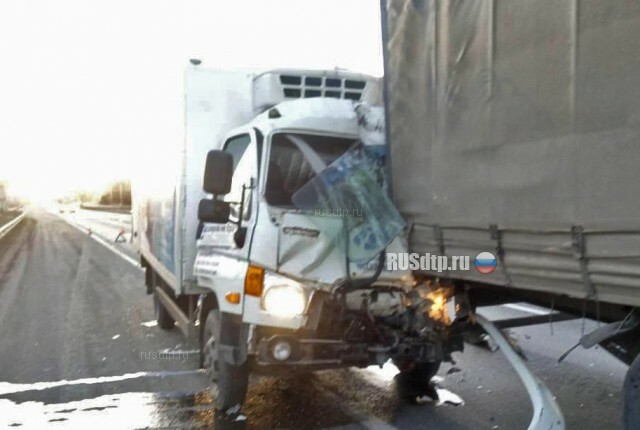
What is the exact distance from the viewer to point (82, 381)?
6949 millimetres

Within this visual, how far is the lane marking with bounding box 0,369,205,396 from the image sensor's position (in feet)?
21.9

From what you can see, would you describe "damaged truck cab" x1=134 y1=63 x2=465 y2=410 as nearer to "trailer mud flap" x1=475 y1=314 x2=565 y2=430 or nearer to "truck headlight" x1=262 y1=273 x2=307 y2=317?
"truck headlight" x1=262 y1=273 x2=307 y2=317

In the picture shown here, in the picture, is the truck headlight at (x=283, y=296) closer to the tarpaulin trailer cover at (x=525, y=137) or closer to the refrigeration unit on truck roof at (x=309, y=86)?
the tarpaulin trailer cover at (x=525, y=137)

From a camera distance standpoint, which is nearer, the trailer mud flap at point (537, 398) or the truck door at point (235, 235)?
the trailer mud flap at point (537, 398)

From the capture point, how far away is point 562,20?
300cm

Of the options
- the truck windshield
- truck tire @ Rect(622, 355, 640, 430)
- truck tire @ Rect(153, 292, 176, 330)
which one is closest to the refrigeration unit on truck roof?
the truck windshield

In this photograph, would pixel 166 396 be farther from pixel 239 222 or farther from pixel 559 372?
pixel 559 372

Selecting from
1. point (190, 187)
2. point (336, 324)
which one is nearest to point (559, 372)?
point (336, 324)

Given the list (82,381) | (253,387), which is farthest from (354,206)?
(82,381)

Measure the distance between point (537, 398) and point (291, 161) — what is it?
8.29 ft

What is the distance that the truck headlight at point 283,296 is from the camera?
15.4 ft

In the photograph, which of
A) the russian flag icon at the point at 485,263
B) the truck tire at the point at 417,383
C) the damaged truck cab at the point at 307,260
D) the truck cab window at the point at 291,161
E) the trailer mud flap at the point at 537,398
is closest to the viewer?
the russian flag icon at the point at 485,263

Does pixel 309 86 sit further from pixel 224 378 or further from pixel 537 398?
pixel 537 398

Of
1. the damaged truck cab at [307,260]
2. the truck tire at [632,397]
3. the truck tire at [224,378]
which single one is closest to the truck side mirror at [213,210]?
the damaged truck cab at [307,260]
